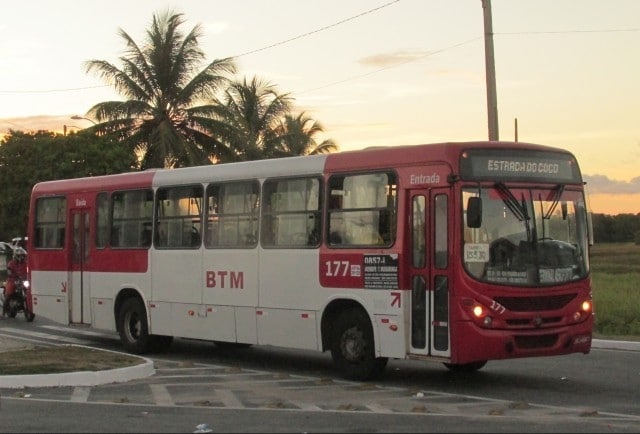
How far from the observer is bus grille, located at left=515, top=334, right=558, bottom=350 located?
43.0 ft

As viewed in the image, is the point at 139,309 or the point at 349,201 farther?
the point at 139,309

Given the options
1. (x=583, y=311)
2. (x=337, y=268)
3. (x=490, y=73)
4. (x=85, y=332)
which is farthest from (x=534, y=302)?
(x=85, y=332)

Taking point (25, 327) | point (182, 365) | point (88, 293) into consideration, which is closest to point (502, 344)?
point (182, 365)

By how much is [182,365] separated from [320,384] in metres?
3.26

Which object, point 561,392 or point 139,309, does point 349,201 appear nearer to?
point 561,392

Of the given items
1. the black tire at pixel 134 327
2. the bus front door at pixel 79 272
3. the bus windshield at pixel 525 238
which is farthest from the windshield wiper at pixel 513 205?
the bus front door at pixel 79 272

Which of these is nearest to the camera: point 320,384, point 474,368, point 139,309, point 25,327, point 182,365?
point 320,384

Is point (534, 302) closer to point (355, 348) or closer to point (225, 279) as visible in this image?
point (355, 348)

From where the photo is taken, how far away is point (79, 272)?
19.7m

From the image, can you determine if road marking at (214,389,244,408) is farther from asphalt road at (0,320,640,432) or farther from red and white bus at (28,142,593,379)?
red and white bus at (28,142,593,379)

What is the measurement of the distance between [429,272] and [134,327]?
7.14 m

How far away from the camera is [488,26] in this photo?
2253cm

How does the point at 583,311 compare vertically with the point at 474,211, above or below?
below

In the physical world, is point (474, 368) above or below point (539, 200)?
below
